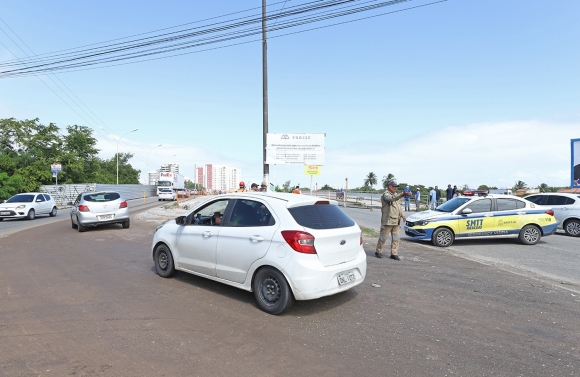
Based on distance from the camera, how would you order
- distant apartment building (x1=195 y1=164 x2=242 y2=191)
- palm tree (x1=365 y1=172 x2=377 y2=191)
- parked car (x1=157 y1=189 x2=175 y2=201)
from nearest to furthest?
1. parked car (x1=157 y1=189 x2=175 y2=201)
2. palm tree (x1=365 y1=172 x2=377 y2=191)
3. distant apartment building (x1=195 y1=164 x2=242 y2=191)

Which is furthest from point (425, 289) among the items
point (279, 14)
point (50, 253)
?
point (279, 14)

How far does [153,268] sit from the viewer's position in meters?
7.18

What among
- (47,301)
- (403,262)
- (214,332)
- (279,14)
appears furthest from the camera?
(279,14)

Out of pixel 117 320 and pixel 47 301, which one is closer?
pixel 117 320

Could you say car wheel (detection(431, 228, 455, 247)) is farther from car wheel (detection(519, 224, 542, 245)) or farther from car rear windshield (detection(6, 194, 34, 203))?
car rear windshield (detection(6, 194, 34, 203))

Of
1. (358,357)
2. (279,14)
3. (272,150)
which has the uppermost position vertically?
(279,14)

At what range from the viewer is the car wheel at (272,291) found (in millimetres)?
4629

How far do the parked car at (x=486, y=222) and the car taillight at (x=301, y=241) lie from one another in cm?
682

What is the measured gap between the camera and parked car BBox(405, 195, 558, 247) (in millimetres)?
10688

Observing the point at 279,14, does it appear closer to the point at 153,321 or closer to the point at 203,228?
the point at 203,228

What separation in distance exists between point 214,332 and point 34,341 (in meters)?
1.86

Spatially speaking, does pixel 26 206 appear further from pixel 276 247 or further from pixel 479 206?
pixel 479 206

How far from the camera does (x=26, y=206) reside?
63.4ft

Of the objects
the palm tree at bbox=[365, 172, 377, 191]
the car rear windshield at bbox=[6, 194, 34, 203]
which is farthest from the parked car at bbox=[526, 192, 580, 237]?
the palm tree at bbox=[365, 172, 377, 191]
